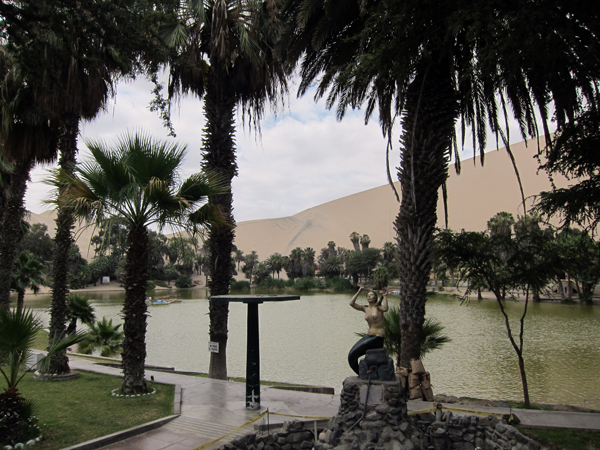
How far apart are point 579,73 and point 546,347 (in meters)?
15.2

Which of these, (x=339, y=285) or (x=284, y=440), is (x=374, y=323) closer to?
(x=284, y=440)

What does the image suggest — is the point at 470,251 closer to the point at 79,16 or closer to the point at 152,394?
the point at 152,394

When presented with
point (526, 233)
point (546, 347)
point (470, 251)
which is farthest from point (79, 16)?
point (546, 347)

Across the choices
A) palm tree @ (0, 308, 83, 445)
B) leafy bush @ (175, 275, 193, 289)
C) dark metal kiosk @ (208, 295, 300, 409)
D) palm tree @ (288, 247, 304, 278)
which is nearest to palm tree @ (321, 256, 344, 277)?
palm tree @ (288, 247, 304, 278)

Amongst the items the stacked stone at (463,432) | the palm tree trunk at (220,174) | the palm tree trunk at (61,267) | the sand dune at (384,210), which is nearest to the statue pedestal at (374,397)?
the stacked stone at (463,432)

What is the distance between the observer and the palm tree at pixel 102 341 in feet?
59.6

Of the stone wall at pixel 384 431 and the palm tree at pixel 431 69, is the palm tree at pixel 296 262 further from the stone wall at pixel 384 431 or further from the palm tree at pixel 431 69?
the stone wall at pixel 384 431

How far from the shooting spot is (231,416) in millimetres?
8555

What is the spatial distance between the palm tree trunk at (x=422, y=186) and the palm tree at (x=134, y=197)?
15.4 feet

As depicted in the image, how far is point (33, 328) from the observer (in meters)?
6.90

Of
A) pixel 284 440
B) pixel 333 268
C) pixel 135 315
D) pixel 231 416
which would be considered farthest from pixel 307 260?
pixel 284 440

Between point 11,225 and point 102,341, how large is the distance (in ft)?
21.5

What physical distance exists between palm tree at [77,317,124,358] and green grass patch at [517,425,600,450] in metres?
15.4

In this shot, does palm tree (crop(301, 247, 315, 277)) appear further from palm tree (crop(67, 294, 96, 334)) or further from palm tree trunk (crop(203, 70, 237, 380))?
palm tree trunk (crop(203, 70, 237, 380))
